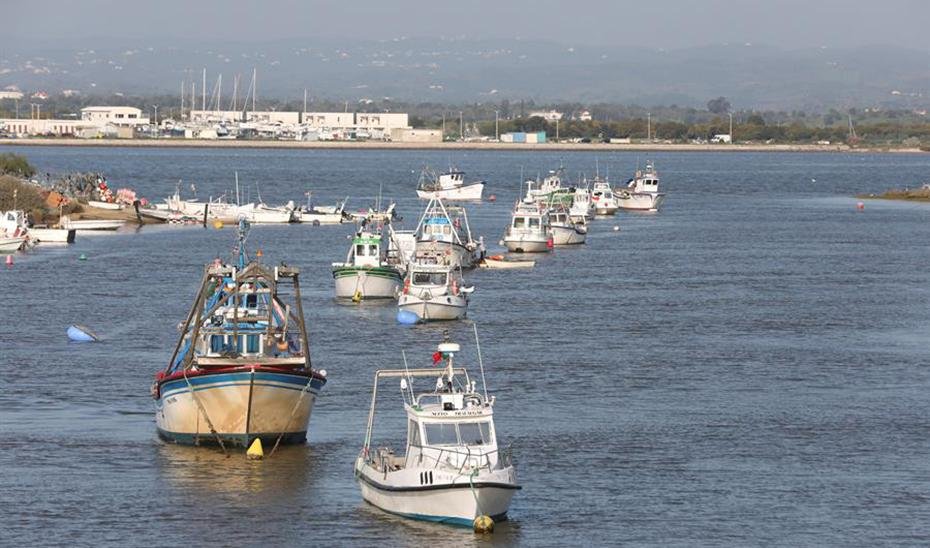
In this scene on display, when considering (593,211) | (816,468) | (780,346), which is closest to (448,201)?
(593,211)

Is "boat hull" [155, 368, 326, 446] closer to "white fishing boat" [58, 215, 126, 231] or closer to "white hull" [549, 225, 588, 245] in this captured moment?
"white hull" [549, 225, 588, 245]

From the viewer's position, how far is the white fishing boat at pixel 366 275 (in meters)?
76.8

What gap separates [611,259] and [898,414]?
2142 inches

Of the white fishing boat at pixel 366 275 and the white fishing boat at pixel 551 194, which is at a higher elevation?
the white fishing boat at pixel 551 194

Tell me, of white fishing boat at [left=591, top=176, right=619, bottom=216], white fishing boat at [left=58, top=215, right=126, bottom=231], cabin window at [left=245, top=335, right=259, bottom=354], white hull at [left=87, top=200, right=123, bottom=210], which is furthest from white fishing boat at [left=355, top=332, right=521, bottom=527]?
white fishing boat at [left=591, top=176, right=619, bottom=216]

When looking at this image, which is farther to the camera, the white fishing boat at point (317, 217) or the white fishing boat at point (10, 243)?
the white fishing boat at point (317, 217)

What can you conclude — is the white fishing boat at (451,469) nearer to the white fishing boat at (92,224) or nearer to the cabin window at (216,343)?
the cabin window at (216,343)

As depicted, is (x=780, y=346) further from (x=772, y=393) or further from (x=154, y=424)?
(x=154, y=424)

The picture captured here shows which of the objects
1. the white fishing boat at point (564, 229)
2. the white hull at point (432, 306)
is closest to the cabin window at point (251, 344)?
the white hull at point (432, 306)

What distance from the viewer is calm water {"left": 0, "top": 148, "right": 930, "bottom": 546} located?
37.8 metres

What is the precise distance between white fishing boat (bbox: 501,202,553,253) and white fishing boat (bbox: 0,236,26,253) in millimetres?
27945

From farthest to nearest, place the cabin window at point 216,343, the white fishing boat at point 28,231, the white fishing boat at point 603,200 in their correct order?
the white fishing boat at point 603,200 < the white fishing boat at point 28,231 < the cabin window at point 216,343

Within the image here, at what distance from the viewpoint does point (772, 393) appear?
2142 inches

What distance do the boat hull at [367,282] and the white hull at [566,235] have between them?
3653cm
